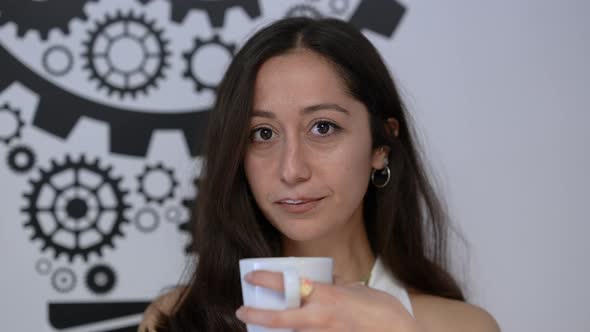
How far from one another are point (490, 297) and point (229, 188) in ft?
2.59

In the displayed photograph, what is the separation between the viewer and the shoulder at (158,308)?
4.71 feet

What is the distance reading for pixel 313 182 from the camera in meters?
1.27

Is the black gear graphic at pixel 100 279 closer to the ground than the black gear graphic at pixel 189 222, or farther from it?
closer to the ground

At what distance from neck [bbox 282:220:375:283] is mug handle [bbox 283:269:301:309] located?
681 millimetres

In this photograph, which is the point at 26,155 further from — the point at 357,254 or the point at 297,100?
the point at 357,254

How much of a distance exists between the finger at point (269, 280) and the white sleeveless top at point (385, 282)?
684 mm

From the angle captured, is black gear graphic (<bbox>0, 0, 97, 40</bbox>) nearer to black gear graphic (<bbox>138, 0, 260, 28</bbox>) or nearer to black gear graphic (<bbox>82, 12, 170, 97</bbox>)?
black gear graphic (<bbox>82, 12, 170, 97</bbox>)

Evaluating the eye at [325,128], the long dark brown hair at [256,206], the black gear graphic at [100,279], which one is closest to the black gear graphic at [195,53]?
the long dark brown hair at [256,206]

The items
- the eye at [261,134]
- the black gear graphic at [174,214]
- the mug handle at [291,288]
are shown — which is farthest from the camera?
the black gear graphic at [174,214]

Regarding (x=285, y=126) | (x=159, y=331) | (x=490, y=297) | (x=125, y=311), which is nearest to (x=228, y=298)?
(x=159, y=331)

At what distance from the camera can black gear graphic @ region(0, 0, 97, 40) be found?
4.95 ft

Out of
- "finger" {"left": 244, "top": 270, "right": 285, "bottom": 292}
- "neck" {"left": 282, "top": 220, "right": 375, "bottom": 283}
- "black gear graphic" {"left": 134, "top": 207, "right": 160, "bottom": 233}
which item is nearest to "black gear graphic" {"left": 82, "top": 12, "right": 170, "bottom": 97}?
"black gear graphic" {"left": 134, "top": 207, "right": 160, "bottom": 233}

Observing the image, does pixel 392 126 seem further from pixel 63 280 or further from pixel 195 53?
pixel 63 280

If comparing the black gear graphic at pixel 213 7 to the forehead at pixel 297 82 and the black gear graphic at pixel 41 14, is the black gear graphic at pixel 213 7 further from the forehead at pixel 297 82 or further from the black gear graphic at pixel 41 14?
the forehead at pixel 297 82
